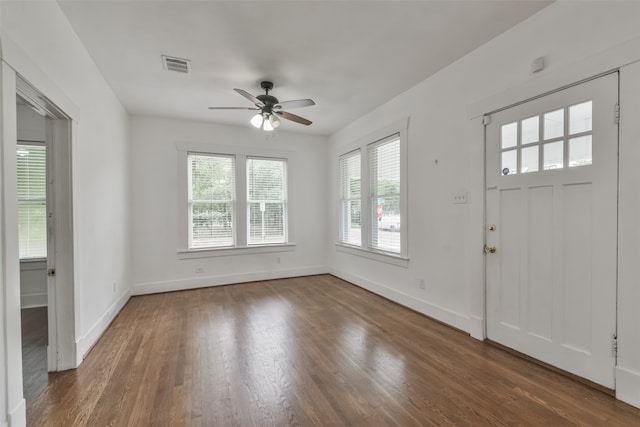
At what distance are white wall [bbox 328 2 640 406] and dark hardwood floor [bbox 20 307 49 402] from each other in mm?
3758

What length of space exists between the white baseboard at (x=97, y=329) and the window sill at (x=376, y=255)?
3579mm

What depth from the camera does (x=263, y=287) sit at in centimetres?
496

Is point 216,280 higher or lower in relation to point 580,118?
lower

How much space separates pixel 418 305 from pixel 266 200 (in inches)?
130

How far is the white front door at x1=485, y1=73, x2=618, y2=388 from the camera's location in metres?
2.02

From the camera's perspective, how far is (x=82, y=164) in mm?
2631

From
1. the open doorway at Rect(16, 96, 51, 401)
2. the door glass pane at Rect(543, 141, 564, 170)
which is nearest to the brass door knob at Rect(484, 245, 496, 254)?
the door glass pane at Rect(543, 141, 564, 170)

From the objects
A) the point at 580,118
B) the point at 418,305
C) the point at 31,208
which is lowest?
the point at 418,305

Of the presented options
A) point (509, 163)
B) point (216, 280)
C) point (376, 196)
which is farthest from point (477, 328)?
point (216, 280)

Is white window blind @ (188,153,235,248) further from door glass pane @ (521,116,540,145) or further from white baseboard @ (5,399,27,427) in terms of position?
door glass pane @ (521,116,540,145)

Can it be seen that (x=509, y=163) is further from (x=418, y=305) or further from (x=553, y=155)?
(x=418, y=305)

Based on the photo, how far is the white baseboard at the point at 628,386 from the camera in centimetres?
184

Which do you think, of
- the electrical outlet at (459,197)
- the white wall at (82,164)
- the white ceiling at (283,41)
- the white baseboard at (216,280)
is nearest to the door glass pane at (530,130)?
the electrical outlet at (459,197)

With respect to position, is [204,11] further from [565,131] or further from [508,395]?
[508,395]
